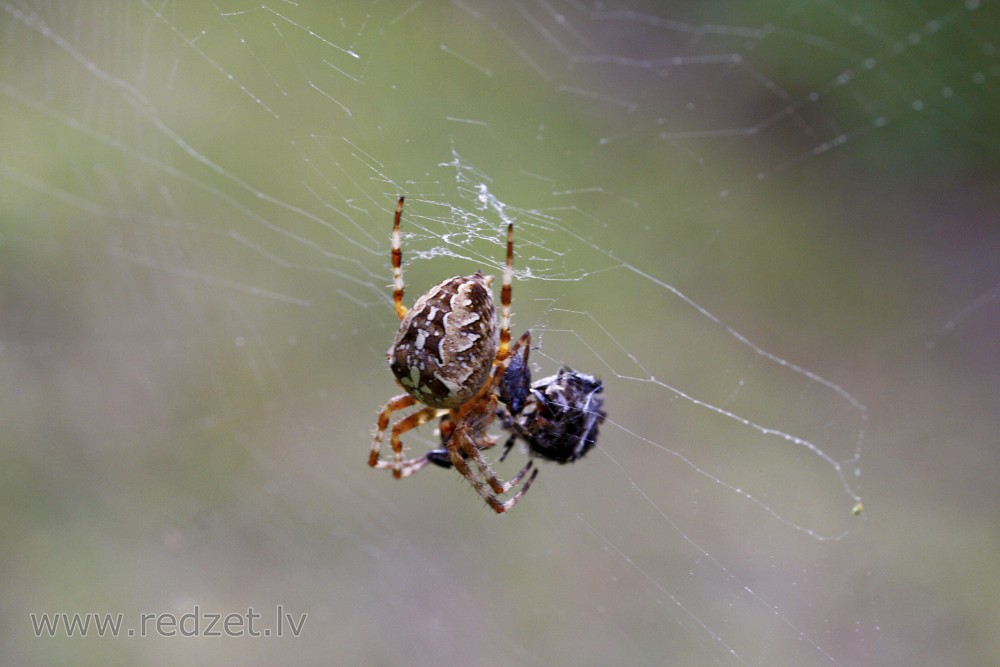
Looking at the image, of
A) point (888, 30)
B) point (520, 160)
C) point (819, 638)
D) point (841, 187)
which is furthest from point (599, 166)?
point (819, 638)

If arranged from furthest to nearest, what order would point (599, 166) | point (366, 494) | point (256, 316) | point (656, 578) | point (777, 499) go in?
1. point (599, 166)
2. point (256, 316)
3. point (366, 494)
4. point (777, 499)
5. point (656, 578)

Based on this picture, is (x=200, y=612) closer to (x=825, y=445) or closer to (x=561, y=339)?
(x=561, y=339)

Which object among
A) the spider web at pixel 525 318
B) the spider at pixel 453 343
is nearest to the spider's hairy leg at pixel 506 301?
the spider at pixel 453 343

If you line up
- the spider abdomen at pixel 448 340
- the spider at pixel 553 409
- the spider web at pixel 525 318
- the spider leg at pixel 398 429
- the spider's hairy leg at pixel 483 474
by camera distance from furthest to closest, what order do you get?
the spider web at pixel 525 318, the spider leg at pixel 398 429, the spider's hairy leg at pixel 483 474, the spider at pixel 553 409, the spider abdomen at pixel 448 340

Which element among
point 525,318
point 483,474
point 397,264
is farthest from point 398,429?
point 525,318

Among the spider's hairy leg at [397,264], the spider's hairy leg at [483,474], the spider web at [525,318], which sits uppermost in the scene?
the spider web at [525,318]

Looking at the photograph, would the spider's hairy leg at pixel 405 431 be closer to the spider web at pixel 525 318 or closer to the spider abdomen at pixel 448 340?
the spider abdomen at pixel 448 340
